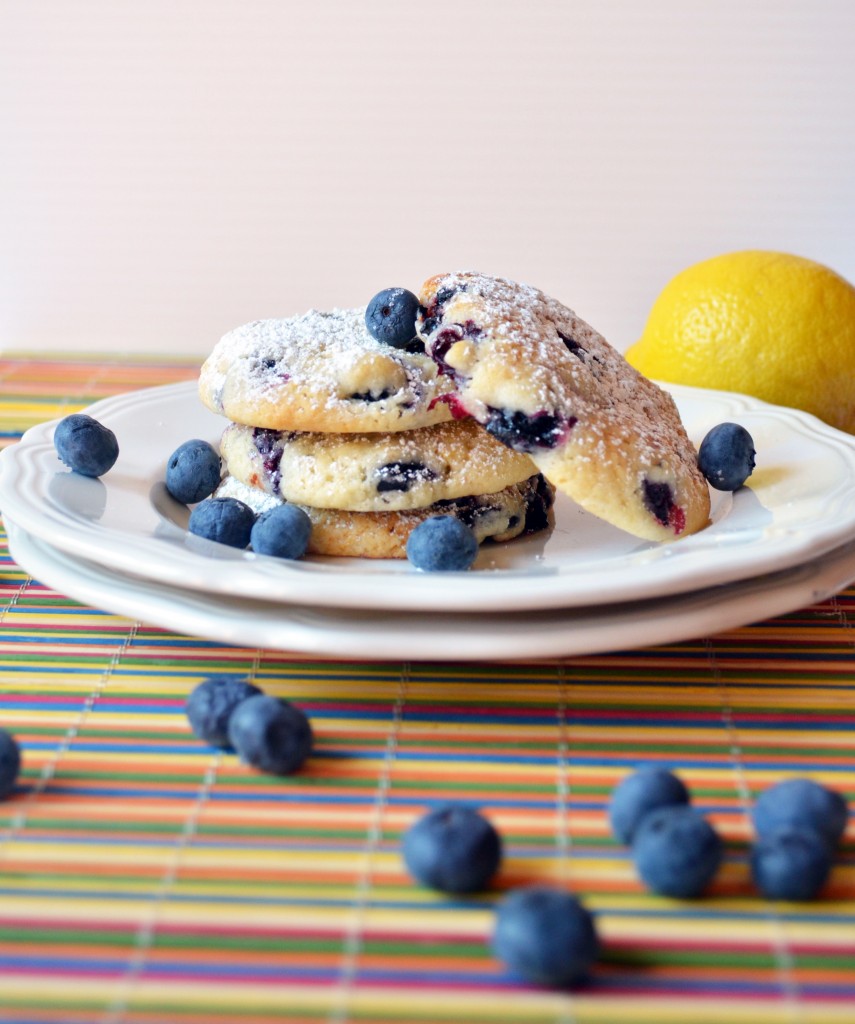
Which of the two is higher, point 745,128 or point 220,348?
point 745,128

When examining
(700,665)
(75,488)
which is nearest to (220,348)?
(75,488)

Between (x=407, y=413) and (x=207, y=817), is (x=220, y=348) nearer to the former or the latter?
(x=407, y=413)

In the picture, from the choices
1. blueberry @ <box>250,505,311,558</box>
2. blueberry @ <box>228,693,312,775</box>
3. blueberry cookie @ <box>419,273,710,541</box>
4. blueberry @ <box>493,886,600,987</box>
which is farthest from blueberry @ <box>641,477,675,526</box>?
blueberry @ <box>493,886,600,987</box>

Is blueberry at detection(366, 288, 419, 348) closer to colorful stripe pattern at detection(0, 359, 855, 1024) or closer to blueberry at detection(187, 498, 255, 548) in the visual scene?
blueberry at detection(187, 498, 255, 548)

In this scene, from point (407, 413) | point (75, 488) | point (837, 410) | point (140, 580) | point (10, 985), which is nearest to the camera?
point (10, 985)

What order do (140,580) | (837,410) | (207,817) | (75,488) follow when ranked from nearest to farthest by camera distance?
(207,817)
(140,580)
(75,488)
(837,410)

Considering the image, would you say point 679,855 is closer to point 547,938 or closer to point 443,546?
point 547,938

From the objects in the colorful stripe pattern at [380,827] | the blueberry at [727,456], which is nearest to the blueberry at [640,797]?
the colorful stripe pattern at [380,827]
